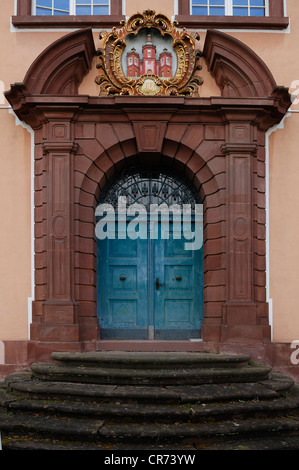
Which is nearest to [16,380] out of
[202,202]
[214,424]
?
[214,424]

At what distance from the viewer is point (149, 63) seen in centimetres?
859

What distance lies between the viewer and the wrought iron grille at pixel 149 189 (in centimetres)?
898

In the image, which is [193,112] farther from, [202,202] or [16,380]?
[16,380]

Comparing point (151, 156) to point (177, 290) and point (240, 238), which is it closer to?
point (240, 238)

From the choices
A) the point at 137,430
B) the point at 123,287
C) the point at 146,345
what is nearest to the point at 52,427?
the point at 137,430

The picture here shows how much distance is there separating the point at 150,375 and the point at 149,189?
363 centimetres

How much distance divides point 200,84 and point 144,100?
101 cm

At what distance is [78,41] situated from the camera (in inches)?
328

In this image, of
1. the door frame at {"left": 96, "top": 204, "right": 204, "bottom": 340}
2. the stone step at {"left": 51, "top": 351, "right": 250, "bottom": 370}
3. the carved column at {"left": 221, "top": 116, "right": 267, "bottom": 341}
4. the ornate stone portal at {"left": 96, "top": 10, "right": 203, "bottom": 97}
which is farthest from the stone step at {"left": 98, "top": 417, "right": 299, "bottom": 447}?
the ornate stone portal at {"left": 96, "top": 10, "right": 203, "bottom": 97}

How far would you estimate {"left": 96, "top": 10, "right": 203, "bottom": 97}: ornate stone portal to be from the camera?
27.9 ft

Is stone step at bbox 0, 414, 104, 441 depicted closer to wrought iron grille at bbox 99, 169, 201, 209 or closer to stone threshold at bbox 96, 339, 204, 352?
stone threshold at bbox 96, 339, 204, 352

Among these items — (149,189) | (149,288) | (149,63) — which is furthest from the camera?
(149,189)
